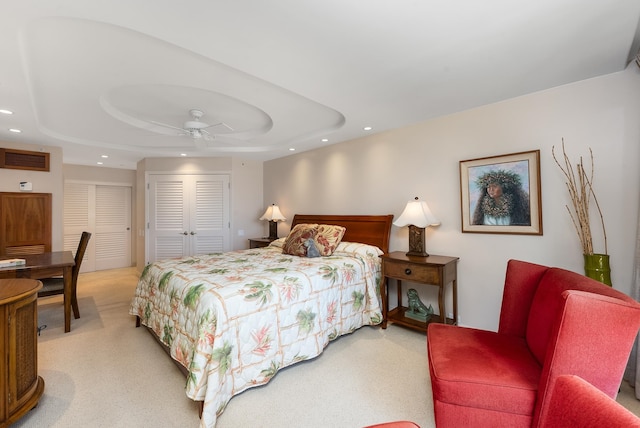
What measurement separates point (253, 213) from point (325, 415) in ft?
13.8

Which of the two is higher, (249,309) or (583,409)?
(583,409)

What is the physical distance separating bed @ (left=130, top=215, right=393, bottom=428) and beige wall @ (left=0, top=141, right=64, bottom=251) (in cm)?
264

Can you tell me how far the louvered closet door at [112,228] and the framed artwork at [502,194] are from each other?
7.26 meters

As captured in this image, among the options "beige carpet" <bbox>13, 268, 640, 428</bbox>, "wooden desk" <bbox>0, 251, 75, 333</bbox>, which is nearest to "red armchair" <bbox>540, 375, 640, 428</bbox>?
"beige carpet" <bbox>13, 268, 640, 428</bbox>

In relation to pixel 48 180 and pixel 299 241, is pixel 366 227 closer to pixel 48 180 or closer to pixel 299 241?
pixel 299 241

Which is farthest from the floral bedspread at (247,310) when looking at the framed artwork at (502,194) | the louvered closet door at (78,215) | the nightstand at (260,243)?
the louvered closet door at (78,215)

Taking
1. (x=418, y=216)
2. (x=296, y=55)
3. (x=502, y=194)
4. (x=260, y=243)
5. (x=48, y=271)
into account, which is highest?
(x=296, y=55)

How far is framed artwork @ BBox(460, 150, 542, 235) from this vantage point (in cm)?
255

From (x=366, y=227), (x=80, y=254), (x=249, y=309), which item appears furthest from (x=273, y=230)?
(x=249, y=309)

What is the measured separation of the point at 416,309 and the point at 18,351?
3.28 metres

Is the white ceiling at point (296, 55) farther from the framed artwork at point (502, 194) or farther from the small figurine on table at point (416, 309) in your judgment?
the small figurine on table at point (416, 309)

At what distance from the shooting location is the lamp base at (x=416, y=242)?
123 inches

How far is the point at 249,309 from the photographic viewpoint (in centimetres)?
205

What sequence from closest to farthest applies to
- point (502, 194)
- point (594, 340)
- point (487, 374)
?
point (594, 340) < point (487, 374) < point (502, 194)
